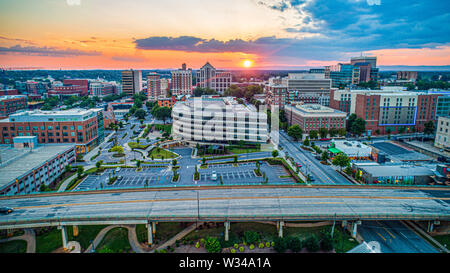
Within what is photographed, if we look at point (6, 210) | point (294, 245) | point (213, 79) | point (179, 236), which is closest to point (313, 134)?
point (294, 245)

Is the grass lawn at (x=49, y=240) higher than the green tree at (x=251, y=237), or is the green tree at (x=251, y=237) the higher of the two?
the green tree at (x=251, y=237)

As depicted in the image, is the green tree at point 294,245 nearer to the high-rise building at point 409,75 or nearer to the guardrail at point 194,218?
the guardrail at point 194,218

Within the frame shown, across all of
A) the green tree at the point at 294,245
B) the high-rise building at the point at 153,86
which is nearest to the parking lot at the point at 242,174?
the green tree at the point at 294,245

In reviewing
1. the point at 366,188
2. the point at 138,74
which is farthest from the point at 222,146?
the point at 138,74

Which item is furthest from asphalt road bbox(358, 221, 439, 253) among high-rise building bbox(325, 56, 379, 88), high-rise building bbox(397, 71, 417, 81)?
high-rise building bbox(397, 71, 417, 81)

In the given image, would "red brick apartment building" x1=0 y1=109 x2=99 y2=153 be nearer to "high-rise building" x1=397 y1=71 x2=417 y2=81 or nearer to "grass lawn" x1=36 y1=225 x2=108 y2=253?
"grass lawn" x1=36 y1=225 x2=108 y2=253

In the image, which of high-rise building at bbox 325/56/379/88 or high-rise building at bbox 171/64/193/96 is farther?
high-rise building at bbox 171/64/193/96

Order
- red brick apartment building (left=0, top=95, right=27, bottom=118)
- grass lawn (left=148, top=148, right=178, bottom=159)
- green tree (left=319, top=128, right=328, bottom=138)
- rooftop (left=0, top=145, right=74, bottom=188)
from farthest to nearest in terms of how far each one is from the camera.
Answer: red brick apartment building (left=0, top=95, right=27, bottom=118) < green tree (left=319, top=128, right=328, bottom=138) < grass lawn (left=148, top=148, right=178, bottom=159) < rooftop (left=0, top=145, right=74, bottom=188)
